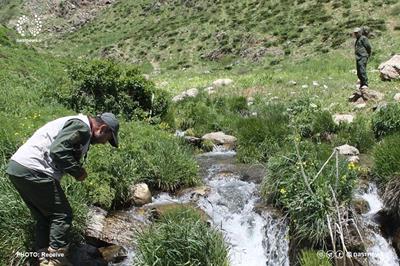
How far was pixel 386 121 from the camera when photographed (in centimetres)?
1370

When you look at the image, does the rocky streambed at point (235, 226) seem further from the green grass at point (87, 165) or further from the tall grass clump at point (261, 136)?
the tall grass clump at point (261, 136)

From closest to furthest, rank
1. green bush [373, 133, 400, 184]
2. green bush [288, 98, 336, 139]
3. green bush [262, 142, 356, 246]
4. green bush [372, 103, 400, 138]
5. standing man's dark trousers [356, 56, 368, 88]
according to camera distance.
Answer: green bush [262, 142, 356, 246], green bush [373, 133, 400, 184], green bush [372, 103, 400, 138], green bush [288, 98, 336, 139], standing man's dark trousers [356, 56, 368, 88]

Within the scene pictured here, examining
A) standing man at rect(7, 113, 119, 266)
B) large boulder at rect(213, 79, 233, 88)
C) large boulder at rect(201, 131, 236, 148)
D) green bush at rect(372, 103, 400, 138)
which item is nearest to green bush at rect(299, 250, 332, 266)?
standing man at rect(7, 113, 119, 266)

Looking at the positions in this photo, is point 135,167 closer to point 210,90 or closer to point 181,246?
point 181,246

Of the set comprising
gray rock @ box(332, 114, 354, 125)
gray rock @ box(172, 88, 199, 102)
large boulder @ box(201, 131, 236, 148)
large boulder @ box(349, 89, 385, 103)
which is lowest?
gray rock @ box(172, 88, 199, 102)

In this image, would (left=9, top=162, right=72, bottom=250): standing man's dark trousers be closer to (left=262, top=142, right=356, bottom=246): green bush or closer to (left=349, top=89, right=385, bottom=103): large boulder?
(left=262, top=142, right=356, bottom=246): green bush

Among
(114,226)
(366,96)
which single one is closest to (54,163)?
(114,226)

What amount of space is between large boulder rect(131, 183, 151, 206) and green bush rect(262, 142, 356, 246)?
7.79ft

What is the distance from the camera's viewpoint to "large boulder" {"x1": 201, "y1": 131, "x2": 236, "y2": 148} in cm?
1543

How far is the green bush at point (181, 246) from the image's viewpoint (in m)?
7.14

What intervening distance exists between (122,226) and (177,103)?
12.4 metres

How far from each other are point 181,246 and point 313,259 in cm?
192

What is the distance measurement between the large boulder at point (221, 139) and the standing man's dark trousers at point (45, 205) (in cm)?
914

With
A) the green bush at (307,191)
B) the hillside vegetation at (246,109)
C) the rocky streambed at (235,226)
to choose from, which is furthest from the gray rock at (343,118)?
the green bush at (307,191)
